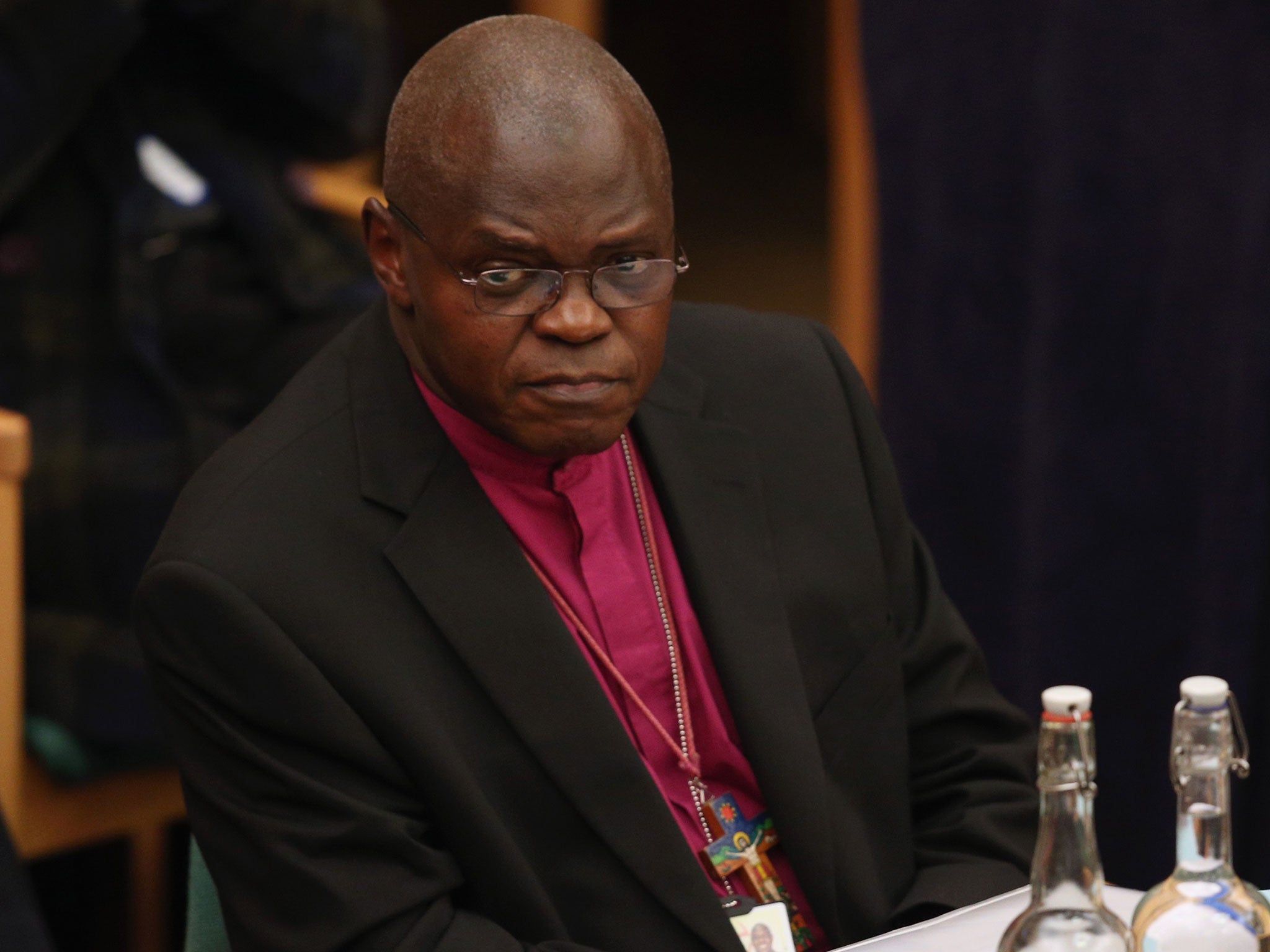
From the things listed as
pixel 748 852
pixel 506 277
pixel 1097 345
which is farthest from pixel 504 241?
pixel 1097 345

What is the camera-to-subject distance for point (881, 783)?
1754mm

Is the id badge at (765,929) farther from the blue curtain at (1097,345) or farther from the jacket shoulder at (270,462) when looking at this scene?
the blue curtain at (1097,345)

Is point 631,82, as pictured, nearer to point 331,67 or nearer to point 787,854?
point 787,854

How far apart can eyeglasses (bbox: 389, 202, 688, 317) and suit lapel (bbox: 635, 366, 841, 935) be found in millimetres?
267

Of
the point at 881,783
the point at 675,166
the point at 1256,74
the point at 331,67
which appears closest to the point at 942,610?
the point at 881,783

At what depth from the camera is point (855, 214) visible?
313 centimetres

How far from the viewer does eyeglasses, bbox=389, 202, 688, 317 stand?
1.48 m

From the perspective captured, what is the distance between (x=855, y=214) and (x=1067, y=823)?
2216 mm

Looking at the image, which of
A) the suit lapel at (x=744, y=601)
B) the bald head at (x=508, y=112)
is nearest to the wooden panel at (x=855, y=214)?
the suit lapel at (x=744, y=601)

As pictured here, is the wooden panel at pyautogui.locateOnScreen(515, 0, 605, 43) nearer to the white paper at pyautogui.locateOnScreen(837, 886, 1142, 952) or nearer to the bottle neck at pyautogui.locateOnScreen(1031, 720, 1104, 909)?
the white paper at pyautogui.locateOnScreen(837, 886, 1142, 952)

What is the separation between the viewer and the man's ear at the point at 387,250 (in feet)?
5.16

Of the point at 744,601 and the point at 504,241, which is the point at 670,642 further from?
the point at 504,241

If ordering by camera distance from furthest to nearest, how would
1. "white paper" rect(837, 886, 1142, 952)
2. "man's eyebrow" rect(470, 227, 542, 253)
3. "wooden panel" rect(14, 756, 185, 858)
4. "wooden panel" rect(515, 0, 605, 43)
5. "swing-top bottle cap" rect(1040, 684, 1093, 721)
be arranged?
1. "wooden panel" rect(515, 0, 605, 43)
2. "wooden panel" rect(14, 756, 185, 858)
3. "man's eyebrow" rect(470, 227, 542, 253)
4. "white paper" rect(837, 886, 1142, 952)
5. "swing-top bottle cap" rect(1040, 684, 1093, 721)

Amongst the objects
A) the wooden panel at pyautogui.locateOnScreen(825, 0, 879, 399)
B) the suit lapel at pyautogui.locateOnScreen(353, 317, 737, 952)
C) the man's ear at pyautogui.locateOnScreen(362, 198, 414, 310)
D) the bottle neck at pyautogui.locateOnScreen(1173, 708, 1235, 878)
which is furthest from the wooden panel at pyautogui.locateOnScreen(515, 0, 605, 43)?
the bottle neck at pyautogui.locateOnScreen(1173, 708, 1235, 878)
